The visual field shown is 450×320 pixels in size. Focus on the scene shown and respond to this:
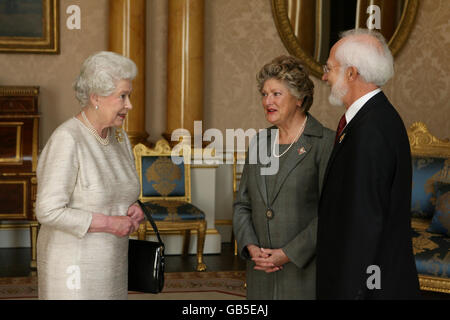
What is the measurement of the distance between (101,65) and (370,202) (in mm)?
1173

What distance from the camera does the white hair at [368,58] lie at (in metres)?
2.15

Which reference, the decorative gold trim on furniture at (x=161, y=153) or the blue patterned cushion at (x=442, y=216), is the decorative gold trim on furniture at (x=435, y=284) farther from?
the decorative gold trim on furniture at (x=161, y=153)

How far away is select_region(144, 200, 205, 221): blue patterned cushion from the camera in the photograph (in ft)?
18.6

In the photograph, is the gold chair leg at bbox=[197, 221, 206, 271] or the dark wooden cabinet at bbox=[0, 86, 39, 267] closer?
the dark wooden cabinet at bbox=[0, 86, 39, 267]

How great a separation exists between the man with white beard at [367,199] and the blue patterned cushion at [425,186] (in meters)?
3.03

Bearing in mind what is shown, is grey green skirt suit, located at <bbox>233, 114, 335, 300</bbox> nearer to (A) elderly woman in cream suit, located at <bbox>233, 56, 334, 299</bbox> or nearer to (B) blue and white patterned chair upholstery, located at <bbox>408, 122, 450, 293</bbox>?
(A) elderly woman in cream suit, located at <bbox>233, 56, 334, 299</bbox>

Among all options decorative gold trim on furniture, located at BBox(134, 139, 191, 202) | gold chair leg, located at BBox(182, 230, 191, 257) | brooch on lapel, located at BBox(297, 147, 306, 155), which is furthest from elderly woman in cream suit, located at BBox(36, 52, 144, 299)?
gold chair leg, located at BBox(182, 230, 191, 257)

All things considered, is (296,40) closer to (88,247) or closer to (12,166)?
(12,166)

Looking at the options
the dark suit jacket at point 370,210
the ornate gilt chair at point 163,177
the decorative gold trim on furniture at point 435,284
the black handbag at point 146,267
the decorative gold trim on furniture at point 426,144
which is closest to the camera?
the dark suit jacket at point 370,210

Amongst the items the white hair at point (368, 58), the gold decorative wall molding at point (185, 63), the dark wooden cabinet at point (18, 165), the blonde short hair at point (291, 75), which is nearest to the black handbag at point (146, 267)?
the blonde short hair at point (291, 75)

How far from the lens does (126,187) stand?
253 cm

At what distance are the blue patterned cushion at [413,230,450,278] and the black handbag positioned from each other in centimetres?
232

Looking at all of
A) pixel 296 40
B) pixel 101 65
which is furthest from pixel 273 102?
pixel 296 40
